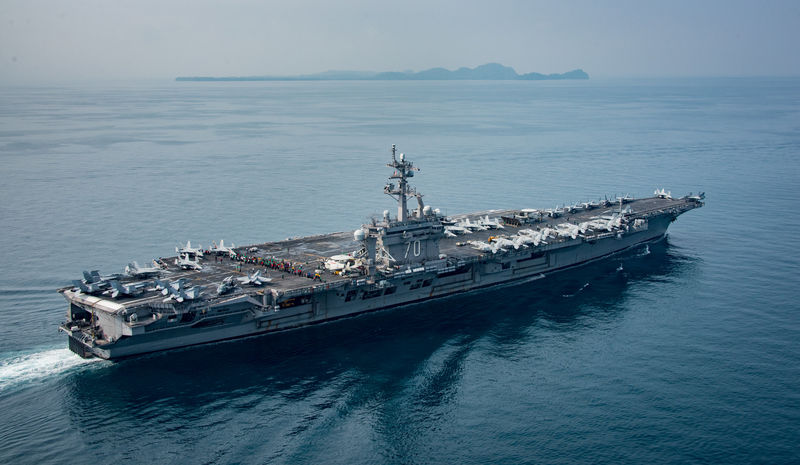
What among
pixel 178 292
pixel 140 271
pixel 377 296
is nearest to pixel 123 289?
pixel 178 292

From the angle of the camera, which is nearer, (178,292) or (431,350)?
(178,292)

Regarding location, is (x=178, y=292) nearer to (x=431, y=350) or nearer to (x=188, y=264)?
(x=188, y=264)

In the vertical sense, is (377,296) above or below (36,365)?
above

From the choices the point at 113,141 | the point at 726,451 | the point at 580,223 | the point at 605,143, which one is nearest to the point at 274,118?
the point at 113,141

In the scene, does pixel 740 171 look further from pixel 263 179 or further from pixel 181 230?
pixel 181 230

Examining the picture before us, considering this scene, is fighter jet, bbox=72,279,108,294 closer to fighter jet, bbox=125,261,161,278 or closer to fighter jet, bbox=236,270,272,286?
fighter jet, bbox=125,261,161,278

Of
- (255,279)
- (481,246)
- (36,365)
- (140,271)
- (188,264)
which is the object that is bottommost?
(36,365)

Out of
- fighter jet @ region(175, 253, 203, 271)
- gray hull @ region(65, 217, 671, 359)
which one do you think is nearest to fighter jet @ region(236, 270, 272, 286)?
gray hull @ region(65, 217, 671, 359)
